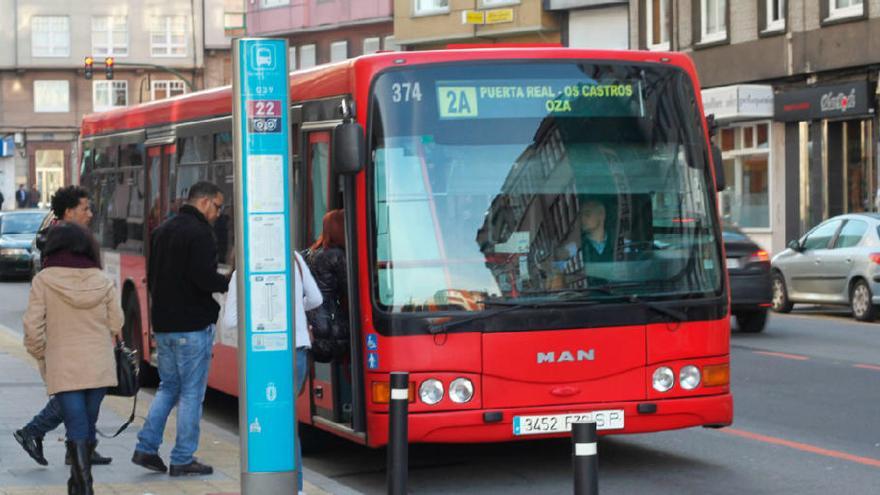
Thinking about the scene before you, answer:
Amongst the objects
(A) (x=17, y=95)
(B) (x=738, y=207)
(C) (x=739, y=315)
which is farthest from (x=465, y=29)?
(A) (x=17, y=95)

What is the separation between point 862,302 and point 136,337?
1202 cm

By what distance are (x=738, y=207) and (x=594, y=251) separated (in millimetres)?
30968

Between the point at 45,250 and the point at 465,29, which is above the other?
the point at 465,29

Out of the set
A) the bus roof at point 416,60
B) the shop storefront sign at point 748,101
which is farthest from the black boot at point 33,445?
the shop storefront sign at point 748,101

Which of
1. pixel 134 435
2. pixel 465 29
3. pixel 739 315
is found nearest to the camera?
pixel 134 435

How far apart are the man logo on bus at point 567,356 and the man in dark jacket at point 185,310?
6.25 feet

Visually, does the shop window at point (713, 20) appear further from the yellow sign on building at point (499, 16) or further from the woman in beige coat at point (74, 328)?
the woman in beige coat at point (74, 328)

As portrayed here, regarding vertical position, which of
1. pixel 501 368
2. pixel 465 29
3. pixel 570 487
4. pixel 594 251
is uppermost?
pixel 465 29

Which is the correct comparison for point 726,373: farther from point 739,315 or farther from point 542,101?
point 739,315

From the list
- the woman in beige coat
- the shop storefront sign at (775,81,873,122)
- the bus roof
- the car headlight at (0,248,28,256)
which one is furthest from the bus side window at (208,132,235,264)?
the car headlight at (0,248,28,256)

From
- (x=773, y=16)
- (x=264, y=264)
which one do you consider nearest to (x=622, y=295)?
(x=264, y=264)

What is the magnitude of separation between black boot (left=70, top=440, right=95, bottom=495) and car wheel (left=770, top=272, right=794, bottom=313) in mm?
18819

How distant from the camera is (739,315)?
22.8 metres

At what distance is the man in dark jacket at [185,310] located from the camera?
10234mm
